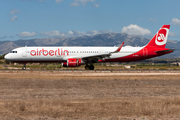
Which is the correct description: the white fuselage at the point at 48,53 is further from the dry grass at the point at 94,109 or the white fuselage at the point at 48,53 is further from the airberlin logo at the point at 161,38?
the dry grass at the point at 94,109

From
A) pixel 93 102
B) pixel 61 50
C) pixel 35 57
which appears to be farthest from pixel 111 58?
pixel 93 102

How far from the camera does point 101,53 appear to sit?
43.7m

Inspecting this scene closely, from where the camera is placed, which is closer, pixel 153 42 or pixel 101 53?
pixel 101 53

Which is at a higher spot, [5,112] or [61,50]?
[61,50]

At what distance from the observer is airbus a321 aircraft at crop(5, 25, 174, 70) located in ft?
136

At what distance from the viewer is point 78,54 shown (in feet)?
140

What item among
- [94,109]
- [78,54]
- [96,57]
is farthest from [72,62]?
[94,109]

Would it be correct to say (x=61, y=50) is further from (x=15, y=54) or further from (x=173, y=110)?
(x=173, y=110)

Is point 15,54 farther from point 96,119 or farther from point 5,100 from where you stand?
point 96,119

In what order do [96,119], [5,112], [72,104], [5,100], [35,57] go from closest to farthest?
[96,119] < [5,112] < [72,104] < [5,100] < [35,57]

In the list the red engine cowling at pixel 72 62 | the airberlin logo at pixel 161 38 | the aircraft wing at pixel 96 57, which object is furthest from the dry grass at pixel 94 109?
the airberlin logo at pixel 161 38

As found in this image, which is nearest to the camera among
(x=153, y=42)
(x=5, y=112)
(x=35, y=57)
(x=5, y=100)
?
(x=5, y=112)

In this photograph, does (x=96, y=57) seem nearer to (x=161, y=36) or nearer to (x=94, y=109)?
(x=161, y=36)

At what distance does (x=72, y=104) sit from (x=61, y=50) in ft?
95.3
